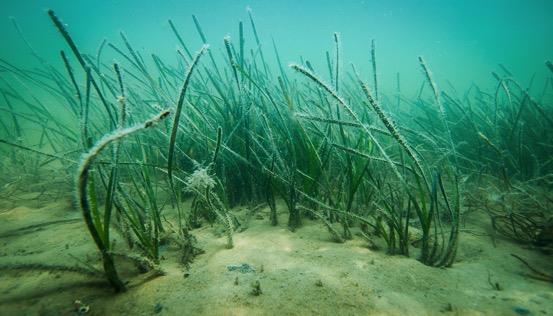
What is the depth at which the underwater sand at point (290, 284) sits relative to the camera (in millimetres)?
1229

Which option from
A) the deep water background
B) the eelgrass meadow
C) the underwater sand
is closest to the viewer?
the underwater sand

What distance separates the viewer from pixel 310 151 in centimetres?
218

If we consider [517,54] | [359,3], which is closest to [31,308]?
[359,3]

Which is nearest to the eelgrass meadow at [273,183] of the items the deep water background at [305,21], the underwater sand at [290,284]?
the underwater sand at [290,284]

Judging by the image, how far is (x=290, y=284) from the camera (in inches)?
53.8

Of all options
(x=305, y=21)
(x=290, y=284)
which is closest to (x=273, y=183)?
(x=290, y=284)

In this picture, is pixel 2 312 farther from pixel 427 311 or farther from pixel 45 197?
pixel 45 197

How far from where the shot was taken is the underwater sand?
123 centimetres

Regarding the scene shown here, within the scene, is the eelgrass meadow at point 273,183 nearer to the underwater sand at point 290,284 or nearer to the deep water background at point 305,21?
the underwater sand at point 290,284

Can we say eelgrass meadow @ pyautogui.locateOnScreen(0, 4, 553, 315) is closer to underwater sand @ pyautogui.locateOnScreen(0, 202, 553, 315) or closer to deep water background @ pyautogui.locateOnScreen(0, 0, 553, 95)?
underwater sand @ pyautogui.locateOnScreen(0, 202, 553, 315)

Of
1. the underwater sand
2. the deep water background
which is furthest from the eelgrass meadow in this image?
the deep water background

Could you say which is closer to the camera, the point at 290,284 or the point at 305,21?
the point at 290,284

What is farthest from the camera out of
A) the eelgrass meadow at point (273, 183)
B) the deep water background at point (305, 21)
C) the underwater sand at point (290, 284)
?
the deep water background at point (305, 21)

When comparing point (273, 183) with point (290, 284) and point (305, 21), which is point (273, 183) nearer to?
point (290, 284)
